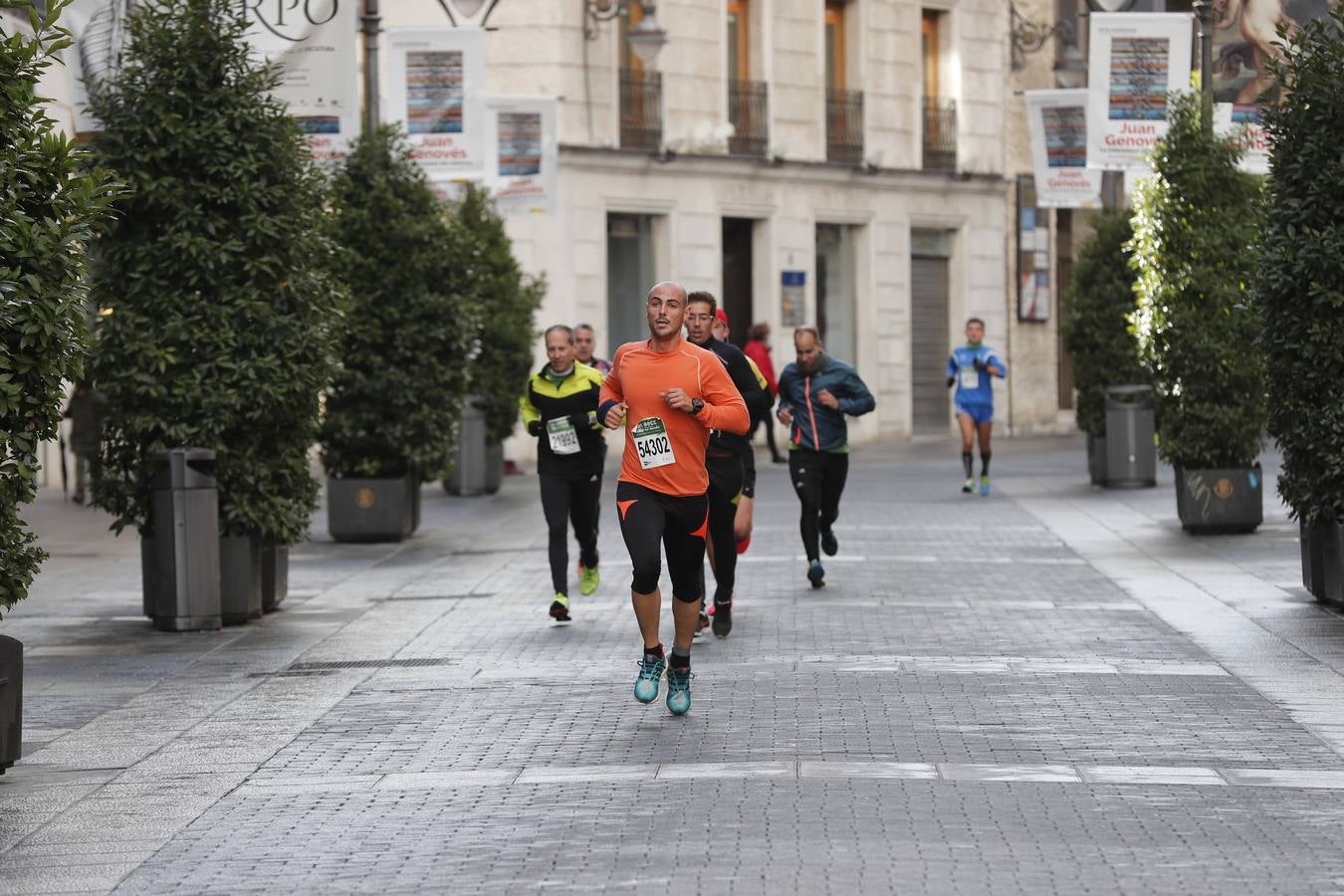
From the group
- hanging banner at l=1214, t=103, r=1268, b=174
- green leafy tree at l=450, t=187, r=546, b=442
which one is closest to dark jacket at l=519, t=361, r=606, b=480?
hanging banner at l=1214, t=103, r=1268, b=174

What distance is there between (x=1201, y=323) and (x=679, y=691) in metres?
11.1

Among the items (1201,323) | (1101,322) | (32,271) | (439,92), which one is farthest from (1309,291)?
(1101,322)

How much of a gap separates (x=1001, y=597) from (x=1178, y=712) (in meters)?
5.05

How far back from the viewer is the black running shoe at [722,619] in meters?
13.2

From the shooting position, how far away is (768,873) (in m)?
6.86

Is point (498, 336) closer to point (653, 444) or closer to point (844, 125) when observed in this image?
point (844, 125)

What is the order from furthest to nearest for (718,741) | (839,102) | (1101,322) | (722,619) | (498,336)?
(839,102), (498,336), (1101,322), (722,619), (718,741)

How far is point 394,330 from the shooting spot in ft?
69.4

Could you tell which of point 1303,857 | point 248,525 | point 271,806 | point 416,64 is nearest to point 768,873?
point 1303,857

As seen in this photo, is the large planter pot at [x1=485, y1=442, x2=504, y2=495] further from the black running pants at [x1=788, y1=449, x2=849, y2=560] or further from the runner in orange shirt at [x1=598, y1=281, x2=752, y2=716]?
the runner in orange shirt at [x1=598, y1=281, x2=752, y2=716]

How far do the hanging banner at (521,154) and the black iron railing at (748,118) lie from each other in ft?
39.7

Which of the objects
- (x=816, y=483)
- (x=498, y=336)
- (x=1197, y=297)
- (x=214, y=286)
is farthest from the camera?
(x=498, y=336)

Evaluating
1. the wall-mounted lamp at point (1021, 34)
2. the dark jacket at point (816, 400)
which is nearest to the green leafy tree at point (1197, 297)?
the dark jacket at point (816, 400)

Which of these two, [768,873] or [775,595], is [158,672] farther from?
[768,873]
